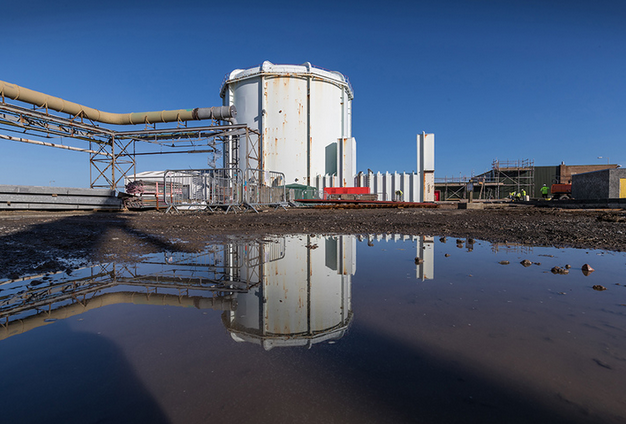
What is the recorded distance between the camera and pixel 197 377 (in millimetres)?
1334

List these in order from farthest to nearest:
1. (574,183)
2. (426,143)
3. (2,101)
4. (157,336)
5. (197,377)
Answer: (426,143) → (574,183) → (2,101) → (157,336) → (197,377)

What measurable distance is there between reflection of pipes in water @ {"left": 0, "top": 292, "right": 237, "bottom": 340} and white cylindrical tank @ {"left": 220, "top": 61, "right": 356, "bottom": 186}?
2276 centimetres

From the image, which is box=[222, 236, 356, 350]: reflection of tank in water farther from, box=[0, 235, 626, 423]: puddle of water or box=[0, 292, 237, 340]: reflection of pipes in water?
box=[0, 292, 237, 340]: reflection of pipes in water

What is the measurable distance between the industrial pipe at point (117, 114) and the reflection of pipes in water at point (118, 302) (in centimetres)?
1730

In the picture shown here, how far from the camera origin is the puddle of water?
115cm

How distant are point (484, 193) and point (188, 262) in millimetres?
46522

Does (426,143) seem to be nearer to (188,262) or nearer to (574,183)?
(574,183)

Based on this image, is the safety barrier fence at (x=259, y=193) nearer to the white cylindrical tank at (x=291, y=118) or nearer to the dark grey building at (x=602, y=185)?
the white cylindrical tank at (x=291, y=118)

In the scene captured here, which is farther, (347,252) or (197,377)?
(347,252)

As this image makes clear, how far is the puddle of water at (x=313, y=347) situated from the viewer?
115 cm

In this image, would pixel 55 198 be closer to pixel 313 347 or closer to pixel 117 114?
pixel 117 114

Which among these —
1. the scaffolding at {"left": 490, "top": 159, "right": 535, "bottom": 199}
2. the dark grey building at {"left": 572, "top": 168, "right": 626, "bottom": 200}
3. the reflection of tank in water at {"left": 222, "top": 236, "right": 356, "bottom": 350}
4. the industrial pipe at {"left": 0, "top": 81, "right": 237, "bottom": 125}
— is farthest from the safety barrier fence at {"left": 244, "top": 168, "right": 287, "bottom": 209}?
the scaffolding at {"left": 490, "top": 159, "right": 535, "bottom": 199}

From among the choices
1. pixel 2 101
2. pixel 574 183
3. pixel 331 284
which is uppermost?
pixel 2 101

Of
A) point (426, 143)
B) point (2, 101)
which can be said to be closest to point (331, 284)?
point (2, 101)
